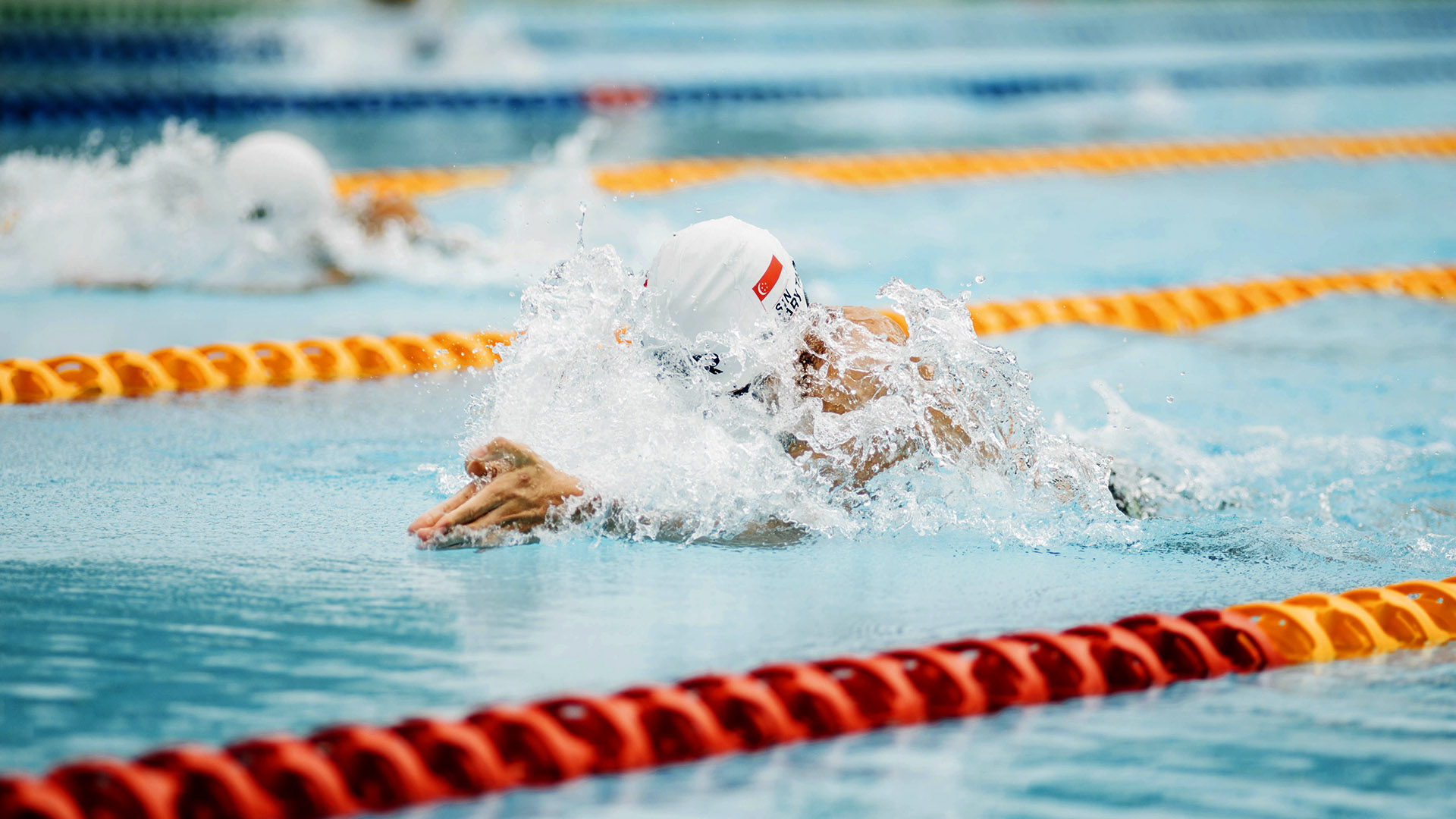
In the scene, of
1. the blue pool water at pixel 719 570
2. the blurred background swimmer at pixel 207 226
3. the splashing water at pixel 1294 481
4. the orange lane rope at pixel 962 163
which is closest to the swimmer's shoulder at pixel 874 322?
the blue pool water at pixel 719 570

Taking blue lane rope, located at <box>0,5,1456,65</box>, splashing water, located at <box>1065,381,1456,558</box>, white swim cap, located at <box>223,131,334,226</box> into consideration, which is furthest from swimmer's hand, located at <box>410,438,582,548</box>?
blue lane rope, located at <box>0,5,1456,65</box>

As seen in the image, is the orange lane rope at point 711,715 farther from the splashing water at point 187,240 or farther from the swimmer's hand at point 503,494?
the splashing water at point 187,240

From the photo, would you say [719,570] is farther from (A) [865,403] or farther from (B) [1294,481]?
(B) [1294,481]

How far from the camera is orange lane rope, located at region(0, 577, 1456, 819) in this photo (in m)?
1.80

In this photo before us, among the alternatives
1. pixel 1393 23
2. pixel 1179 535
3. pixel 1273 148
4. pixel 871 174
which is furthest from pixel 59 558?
pixel 1393 23

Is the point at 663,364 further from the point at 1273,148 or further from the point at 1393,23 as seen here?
the point at 1393,23

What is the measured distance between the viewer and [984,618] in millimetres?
2613

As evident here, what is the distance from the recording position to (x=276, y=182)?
5.76m

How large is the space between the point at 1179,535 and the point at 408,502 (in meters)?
1.67

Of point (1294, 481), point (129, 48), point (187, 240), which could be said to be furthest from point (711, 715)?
point (129, 48)

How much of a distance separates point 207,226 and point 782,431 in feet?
11.9

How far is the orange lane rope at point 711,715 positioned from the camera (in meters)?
1.80

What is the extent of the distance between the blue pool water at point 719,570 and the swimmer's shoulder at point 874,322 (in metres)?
0.40

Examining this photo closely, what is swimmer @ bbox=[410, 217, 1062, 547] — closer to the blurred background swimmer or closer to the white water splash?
the white water splash
